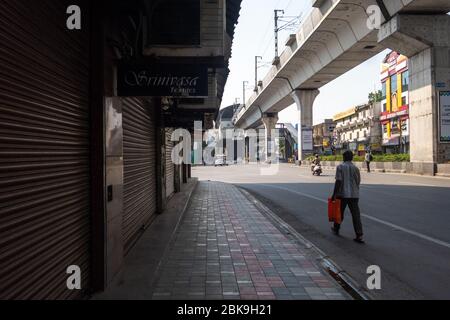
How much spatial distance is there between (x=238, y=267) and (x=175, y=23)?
398 centimetres

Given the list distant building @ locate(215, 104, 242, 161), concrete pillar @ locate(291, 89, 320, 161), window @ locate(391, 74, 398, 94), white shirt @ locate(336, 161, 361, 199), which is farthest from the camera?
distant building @ locate(215, 104, 242, 161)

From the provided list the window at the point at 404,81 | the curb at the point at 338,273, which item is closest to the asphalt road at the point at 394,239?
the curb at the point at 338,273

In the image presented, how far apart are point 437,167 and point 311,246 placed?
19075 mm

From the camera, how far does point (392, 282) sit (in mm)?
4984

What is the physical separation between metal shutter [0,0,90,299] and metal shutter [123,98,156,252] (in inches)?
79.1

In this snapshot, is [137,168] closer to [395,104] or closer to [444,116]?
[444,116]

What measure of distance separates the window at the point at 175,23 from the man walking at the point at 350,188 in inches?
142

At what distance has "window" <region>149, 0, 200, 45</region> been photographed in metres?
6.49

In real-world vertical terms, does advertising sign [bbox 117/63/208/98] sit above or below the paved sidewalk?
above

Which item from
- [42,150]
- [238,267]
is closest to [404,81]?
[238,267]

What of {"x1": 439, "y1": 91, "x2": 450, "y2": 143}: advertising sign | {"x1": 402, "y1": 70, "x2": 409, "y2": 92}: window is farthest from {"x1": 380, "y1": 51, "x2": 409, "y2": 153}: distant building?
{"x1": 439, "y1": 91, "x2": 450, "y2": 143}: advertising sign

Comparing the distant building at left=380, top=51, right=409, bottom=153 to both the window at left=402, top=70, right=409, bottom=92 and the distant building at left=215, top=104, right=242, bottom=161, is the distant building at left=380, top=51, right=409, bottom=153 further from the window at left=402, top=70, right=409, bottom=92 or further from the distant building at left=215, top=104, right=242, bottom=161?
the distant building at left=215, top=104, right=242, bottom=161

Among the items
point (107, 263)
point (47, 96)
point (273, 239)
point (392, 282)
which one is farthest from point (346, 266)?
point (47, 96)
